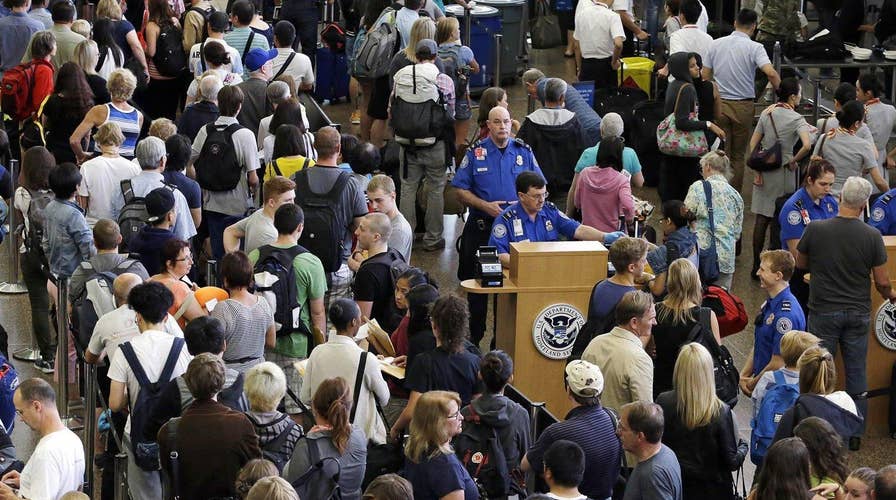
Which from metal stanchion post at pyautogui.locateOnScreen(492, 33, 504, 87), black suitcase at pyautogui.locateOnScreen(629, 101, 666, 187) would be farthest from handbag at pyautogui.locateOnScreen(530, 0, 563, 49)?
black suitcase at pyautogui.locateOnScreen(629, 101, 666, 187)

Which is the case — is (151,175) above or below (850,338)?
above

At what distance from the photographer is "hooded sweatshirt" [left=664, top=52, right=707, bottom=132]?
12914 mm

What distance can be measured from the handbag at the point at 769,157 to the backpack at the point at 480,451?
6318 mm

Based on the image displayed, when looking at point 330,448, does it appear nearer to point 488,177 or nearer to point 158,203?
point 158,203

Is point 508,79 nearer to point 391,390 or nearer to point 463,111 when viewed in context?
point 463,111

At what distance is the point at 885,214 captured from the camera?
34.7 feet

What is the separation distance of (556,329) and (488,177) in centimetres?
178

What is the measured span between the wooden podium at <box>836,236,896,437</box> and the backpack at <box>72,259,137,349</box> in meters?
4.73

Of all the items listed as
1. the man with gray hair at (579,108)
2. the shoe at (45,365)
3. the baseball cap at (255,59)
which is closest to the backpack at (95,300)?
the shoe at (45,365)

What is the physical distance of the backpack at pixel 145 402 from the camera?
7188 millimetres

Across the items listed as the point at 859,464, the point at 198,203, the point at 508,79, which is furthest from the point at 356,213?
the point at 508,79

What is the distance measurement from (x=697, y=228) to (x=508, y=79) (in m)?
8.11

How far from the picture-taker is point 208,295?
8211 mm

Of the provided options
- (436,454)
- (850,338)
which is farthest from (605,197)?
(436,454)
